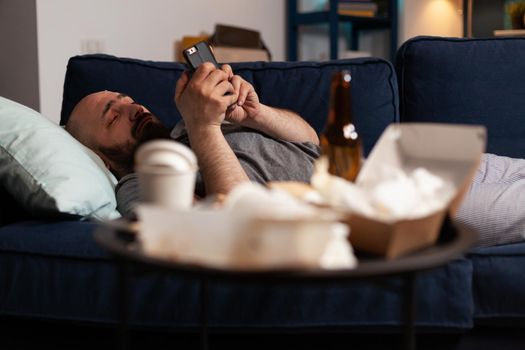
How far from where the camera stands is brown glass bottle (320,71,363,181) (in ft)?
3.22

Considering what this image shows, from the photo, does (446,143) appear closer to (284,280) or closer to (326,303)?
(284,280)

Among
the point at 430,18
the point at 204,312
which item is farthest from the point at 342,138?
the point at 430,18

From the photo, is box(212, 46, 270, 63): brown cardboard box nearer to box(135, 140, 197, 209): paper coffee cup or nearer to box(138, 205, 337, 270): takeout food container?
box(135, 140, 197, 209): paper coffee cup

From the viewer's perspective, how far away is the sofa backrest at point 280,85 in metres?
1.91

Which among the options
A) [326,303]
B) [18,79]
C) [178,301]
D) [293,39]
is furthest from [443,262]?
[293,39]

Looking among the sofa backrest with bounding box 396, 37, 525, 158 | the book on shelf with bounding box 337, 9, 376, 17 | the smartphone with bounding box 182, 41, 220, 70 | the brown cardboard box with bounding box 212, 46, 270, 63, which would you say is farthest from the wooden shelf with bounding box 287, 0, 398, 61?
the smartphone with bounding box 182, 41, 220, 70

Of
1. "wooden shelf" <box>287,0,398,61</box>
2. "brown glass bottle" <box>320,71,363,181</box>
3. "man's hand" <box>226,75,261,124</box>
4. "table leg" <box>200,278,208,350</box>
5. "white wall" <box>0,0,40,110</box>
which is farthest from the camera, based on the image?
"wooden shelf" <box>287,0,398,61</box>

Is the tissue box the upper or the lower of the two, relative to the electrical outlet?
lower

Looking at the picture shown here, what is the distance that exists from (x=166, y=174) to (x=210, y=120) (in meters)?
0.65

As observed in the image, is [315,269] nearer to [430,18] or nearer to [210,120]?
[210,120]

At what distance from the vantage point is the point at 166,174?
84 centimetres

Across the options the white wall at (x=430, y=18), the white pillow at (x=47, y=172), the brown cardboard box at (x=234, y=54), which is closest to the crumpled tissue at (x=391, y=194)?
the white pillow at (x=47, y=172)

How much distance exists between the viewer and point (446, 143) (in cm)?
92

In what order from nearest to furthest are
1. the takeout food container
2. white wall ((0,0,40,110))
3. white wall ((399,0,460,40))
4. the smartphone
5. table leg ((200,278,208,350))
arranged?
the takeout food container < table leg ((200,278,208,350)) < the smartphone < white wall ((0,0,40,110)) < white wall ((399,0,460,40))
